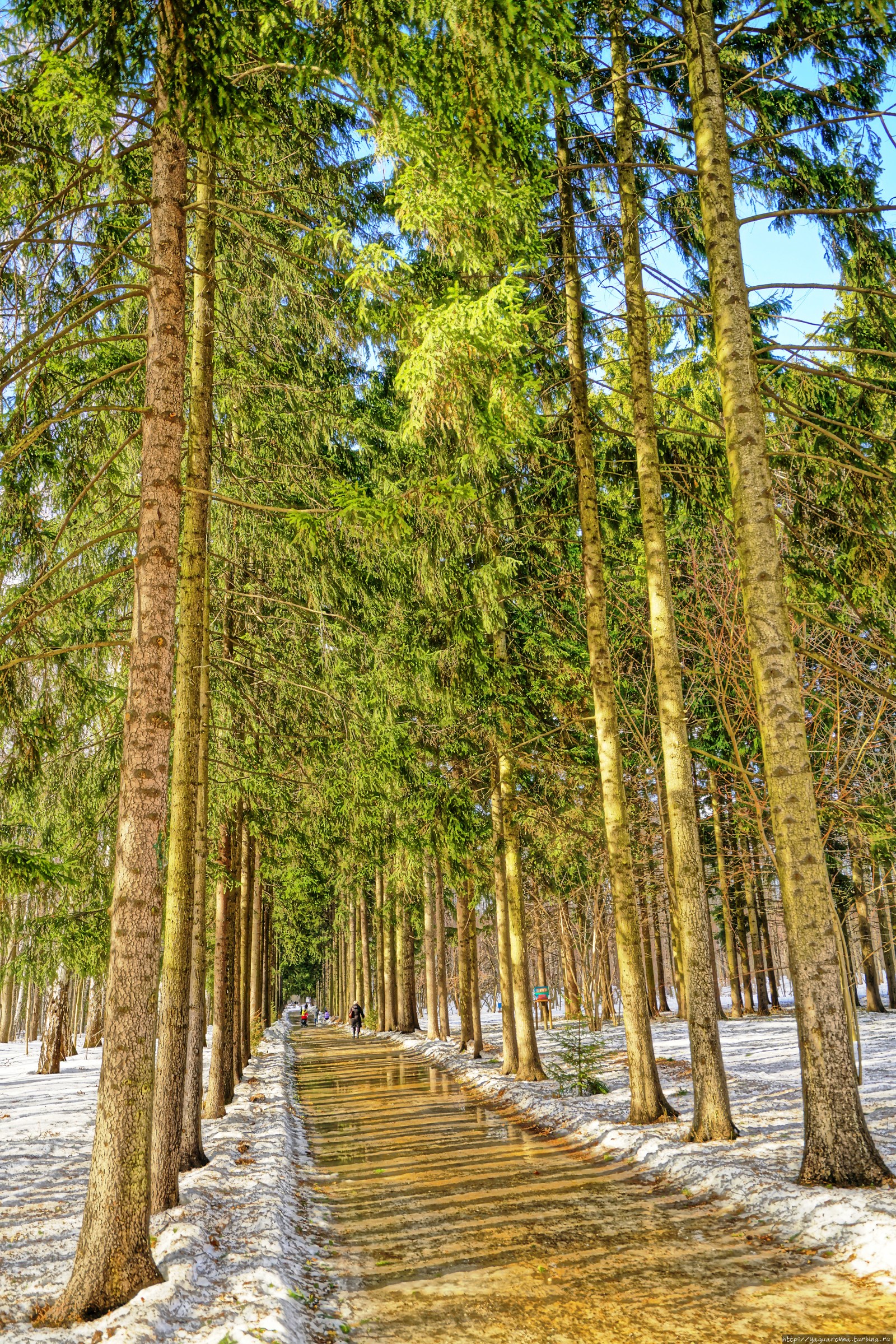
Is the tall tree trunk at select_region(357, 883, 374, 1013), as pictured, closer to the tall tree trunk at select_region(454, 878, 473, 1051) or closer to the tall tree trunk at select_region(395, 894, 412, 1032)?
the tall tree trunk at select_region(395, 894, 412, 1032)

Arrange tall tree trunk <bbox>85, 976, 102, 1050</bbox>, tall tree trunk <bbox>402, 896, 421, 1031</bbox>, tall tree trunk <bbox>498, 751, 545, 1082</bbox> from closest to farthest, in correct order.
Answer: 1. tall tree trunk <bbox>498, 751, 545, 1082</bbox>
2. tall tree trunk <bbox>402, 896, 421, 1031</bbox>
3. tall tree trunk <bbox>85, 976, 102, 1050</bbox>

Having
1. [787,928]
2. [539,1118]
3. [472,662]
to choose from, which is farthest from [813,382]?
[539,1118]

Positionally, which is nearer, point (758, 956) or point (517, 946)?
point (517, 946)

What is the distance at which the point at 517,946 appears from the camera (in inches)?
601

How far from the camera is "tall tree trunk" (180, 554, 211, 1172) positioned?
9.05m

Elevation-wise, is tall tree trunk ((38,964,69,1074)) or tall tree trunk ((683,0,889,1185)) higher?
tall tree trunk ((683,0,889,1185))

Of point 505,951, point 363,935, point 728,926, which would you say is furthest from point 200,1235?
point 363,935

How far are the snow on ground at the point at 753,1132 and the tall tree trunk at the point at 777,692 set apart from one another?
526 millimetres

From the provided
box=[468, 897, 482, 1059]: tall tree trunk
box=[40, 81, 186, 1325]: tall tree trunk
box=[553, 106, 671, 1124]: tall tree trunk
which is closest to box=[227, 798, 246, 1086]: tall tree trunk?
box=[468, 897, 482, 1059]: tall tree trunk

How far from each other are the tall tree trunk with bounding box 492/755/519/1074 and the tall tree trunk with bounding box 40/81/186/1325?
10.1 metres

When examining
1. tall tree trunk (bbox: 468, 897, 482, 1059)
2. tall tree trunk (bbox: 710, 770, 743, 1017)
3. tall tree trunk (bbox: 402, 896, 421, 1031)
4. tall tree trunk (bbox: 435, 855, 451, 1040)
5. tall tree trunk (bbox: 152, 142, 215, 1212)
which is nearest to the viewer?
tall tree trunk (bbox: 152, 142, 215, 1212)

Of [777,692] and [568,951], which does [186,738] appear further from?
[568,951]

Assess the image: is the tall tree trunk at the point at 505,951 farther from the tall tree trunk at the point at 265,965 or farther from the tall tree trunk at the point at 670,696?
the tall tree trunk at the point at 265,965

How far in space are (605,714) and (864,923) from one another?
16.0 meters
